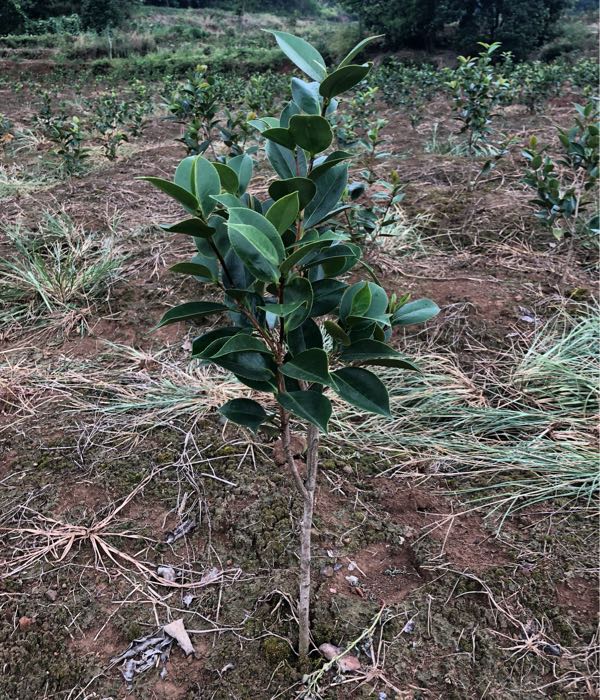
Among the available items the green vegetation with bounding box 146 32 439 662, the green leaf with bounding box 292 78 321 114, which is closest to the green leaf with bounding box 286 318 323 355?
the green vegetation with bounding box 146 32 439 662

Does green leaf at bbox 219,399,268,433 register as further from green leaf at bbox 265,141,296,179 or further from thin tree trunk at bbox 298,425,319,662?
green leaf at bbox 265,141,296,179

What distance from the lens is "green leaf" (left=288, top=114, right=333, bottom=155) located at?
0.80m

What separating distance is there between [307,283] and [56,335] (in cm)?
239

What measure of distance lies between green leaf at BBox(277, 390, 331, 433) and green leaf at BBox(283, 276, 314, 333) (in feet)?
0.38

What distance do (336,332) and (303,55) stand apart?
19.5 inches

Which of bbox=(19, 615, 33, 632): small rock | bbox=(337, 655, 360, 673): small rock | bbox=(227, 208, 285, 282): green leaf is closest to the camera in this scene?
bbox=(227, 208, 285, 282): green leaf

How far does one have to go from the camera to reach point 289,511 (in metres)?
1.67

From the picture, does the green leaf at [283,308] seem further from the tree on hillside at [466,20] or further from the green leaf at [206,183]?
the tree on hillside at [466,20]

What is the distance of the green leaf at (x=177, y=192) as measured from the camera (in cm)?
75

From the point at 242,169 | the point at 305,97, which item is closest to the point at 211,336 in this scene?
the point at 242,169

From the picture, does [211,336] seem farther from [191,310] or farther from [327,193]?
[327,193]

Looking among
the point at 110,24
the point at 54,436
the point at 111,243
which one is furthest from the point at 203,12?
the point at 54,436

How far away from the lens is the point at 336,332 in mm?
865

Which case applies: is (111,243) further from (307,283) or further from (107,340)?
(307,283)
